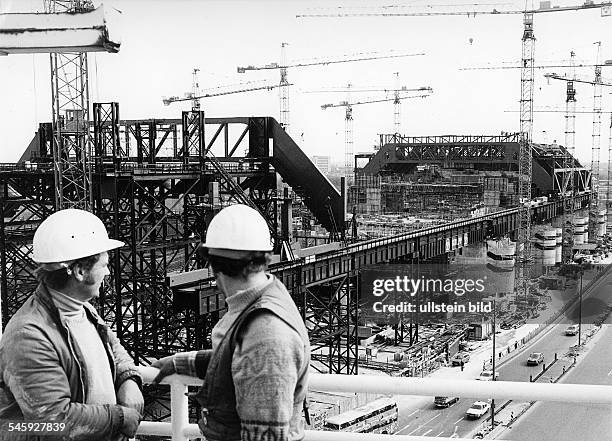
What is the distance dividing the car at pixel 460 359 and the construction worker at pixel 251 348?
1737 cm

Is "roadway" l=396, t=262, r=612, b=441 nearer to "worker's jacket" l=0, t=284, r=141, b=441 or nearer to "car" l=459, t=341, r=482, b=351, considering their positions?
"car" l=459, t=341, r=482, b=351

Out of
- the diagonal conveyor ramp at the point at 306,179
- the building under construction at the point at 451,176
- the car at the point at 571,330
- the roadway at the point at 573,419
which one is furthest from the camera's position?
the building under construction at the point at 451,176

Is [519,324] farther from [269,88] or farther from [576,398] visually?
[269,88]

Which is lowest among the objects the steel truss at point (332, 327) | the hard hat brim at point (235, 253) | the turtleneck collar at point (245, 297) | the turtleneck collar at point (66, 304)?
the steel truss at point (332, 327)

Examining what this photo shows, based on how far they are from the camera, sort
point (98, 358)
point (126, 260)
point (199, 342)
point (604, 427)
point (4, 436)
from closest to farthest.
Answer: point (4, 436) < point (98, 358) < point (199, 342) < point (126, 260) < point (604, 427)

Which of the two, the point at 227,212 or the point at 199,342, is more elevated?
the point at 227,212

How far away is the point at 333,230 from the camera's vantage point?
17656 mm

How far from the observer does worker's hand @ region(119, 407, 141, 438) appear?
1.69 metres

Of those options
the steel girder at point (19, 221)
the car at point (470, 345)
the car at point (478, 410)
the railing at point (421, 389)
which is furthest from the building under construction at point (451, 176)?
the railing at point (421, 389)

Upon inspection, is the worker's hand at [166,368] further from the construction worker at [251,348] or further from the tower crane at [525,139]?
the tower crane at [525,139]

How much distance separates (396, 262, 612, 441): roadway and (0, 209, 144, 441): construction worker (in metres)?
11.6

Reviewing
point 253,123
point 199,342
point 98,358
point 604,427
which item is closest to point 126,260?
point 199,342

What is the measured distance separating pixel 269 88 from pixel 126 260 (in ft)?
102

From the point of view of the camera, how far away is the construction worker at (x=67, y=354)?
1.55 meters
